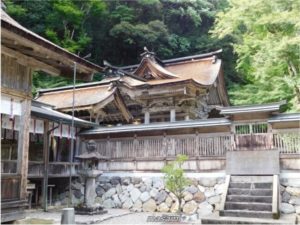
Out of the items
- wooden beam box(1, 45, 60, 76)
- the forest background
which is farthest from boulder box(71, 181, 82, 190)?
the forest background

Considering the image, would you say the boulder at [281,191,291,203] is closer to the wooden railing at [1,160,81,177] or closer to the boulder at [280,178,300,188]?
the boulder at [280,178,300,188]

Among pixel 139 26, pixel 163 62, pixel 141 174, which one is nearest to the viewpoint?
pixel 141 174

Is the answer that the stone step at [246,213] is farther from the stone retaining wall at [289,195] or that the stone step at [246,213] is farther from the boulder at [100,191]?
the boulder at [100,191]

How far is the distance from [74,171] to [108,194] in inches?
80.0

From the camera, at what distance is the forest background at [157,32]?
17594 mm

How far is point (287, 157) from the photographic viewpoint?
1216cm

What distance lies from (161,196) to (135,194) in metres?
1.27

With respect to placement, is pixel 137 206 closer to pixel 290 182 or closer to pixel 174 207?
pixel 174 207

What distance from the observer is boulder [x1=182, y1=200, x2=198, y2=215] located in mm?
13188

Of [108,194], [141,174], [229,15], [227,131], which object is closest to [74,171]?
[108,194]

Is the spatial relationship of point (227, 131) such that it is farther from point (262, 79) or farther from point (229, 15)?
point (229, 15)

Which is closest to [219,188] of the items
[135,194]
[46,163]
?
[135,194]

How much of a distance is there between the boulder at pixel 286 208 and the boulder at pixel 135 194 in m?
5.76

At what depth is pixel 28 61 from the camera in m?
8.55
